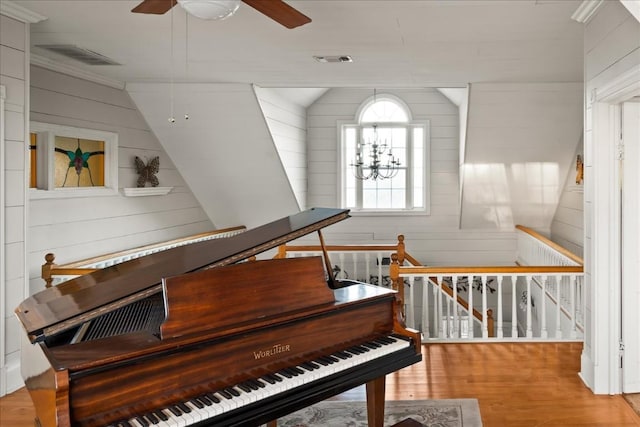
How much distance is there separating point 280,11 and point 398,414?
2520 millimetres

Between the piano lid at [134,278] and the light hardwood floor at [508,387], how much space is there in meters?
1.45

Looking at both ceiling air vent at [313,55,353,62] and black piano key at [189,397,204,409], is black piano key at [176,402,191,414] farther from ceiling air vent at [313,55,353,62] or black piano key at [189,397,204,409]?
ceiling air vent at [313,55,353,62]

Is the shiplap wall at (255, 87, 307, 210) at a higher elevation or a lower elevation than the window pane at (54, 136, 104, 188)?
higher

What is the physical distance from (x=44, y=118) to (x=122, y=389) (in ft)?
12.8

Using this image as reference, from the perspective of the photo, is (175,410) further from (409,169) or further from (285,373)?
(409,169)

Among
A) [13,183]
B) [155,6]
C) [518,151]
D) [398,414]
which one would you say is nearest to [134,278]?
[155,6]

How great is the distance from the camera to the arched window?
860 centimetres

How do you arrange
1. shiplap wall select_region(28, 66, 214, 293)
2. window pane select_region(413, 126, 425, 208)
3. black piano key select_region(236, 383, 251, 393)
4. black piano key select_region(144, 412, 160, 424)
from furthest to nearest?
window pane select_region(413, 126, 425, 208)
shiplap wall select_region(28, 66, 214, 293)
black piano key select_region(236, 383, 251, 393)
black piano key select_region(144, 412, 160, 424)

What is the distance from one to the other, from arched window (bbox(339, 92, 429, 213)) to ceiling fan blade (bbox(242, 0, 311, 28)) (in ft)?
18.2

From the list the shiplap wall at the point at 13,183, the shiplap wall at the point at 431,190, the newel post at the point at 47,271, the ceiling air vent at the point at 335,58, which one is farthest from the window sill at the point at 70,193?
the shiplap wall at the point at 431,190

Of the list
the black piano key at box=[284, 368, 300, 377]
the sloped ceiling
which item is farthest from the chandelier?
the black piano key at box=[284, 368, 300, 377]

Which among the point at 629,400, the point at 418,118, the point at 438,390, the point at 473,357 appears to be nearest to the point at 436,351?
the point at 473,357

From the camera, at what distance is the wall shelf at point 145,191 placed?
6.31 meters

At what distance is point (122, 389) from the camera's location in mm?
1917
